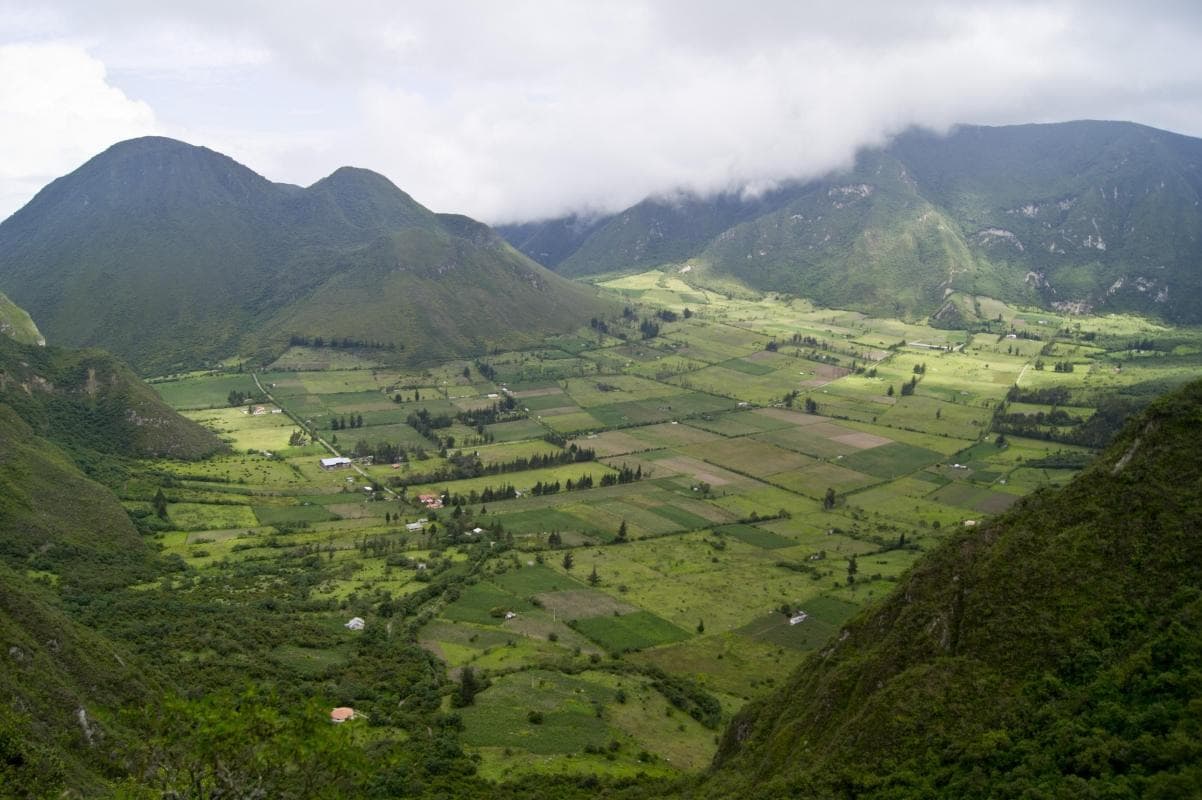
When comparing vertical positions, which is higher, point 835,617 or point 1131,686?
point 1131,686

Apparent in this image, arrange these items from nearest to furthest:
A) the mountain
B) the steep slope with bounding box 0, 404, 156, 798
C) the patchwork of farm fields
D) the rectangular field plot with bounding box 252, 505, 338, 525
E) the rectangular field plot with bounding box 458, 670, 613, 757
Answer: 1. the mountain
2. the steep slope with bounding box 0, 404, 156, 798
3. the rectangular field plot with bounding box 458, 670, 613, 757
4. the patchwork of farm fields
5. the rectangular field plot with bounding box 252, 505, 338, 525

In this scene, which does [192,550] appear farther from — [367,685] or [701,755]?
[701,755]

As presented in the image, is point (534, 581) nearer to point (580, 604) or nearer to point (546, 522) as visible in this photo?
point (580, 604)

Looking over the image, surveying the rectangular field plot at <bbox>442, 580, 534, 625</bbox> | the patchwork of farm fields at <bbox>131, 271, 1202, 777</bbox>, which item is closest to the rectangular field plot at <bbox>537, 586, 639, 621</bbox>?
the patchwork of farm fields at <bbox>131, 271, 1202, 777</bbox>

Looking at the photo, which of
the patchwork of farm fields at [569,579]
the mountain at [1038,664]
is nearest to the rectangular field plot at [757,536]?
the patchwork of farm fields at [569,579]

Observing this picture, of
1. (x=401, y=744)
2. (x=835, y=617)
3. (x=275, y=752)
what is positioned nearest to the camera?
(x=275, y=752)

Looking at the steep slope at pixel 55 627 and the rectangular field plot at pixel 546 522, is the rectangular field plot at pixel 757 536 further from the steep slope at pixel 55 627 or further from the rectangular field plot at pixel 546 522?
the steep slope at pixel 55 627

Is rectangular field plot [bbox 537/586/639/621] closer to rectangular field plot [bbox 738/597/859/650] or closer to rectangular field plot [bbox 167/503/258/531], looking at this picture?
rectangular field plot [bbox 738/597/859/650]

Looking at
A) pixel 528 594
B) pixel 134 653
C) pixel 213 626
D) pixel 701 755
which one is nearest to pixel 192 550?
pixel 213 626
